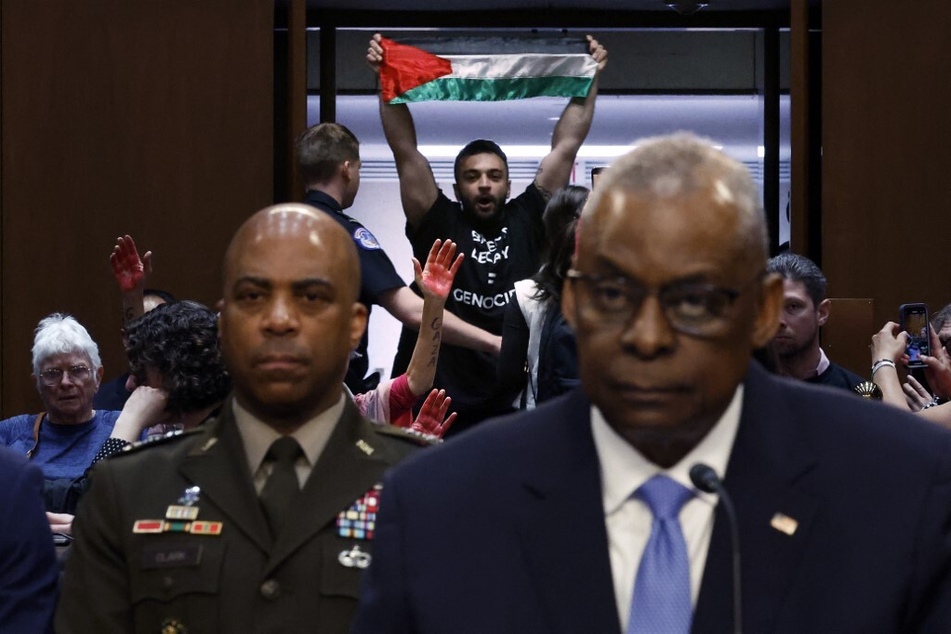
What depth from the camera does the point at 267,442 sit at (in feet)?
8.45

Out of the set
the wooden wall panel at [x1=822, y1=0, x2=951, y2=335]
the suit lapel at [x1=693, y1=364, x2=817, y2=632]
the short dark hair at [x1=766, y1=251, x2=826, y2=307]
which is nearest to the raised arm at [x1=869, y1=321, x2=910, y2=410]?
the short dark hair at [x1=766, y1=251, x2=826, y2=307]

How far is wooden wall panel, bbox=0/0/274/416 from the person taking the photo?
22.0 feet

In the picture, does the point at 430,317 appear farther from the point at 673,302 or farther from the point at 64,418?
the point at 673,302

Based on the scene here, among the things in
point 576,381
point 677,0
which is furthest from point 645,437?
point 677,0

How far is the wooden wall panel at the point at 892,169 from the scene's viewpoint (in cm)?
666

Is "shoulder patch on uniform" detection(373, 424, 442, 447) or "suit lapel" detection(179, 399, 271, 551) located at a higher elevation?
"shoulder patch on uniform" detection(373, 424, 442, 447)

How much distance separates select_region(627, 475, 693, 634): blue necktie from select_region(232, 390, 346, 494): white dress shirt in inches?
38.5

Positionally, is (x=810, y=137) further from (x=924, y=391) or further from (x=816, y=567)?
(x=816, y=567)

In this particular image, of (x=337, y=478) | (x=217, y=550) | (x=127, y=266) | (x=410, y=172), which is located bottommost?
(x=217, y=550)

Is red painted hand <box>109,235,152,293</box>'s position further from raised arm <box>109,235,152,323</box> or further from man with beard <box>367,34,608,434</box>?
man with beard <box>367,34,608,434</box>

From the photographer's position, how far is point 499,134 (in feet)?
33.2

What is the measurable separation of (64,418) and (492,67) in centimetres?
263

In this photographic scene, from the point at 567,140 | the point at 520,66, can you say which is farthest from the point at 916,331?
the point at 520,66

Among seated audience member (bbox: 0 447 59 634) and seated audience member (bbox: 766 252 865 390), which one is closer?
seated audience member (bbox: 0 447 59 634)
